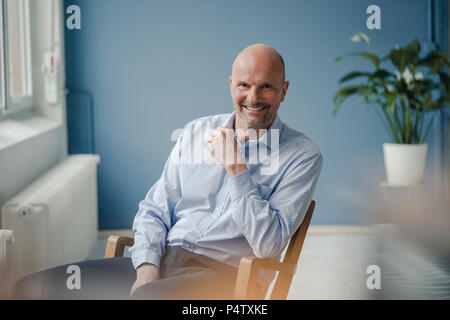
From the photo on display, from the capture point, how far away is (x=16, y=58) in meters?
1.65

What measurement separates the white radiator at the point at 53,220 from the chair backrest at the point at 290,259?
20.5 inches

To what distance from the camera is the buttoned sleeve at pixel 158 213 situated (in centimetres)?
142

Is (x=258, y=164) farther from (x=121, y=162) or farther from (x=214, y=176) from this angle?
(x=121, y=162)

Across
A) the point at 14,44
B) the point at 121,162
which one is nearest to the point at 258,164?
the point at 121,162

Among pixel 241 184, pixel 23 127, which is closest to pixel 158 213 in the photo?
pixel 241 184

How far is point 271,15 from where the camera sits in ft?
4.87

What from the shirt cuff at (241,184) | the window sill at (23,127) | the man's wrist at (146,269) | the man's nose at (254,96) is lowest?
the man's wrist at (146,269)

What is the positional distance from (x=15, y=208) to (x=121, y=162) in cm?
30

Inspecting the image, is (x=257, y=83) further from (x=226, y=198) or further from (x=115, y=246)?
(x=115, y=246)

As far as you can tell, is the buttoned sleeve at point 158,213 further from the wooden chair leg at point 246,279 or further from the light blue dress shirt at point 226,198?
the wooden chair leg at point 246,279

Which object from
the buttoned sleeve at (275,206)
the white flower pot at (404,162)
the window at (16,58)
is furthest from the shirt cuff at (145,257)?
the white flower pot at (404,162)

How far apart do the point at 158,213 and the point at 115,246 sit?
141 millimetres

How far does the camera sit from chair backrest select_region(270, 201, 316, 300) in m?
1.38

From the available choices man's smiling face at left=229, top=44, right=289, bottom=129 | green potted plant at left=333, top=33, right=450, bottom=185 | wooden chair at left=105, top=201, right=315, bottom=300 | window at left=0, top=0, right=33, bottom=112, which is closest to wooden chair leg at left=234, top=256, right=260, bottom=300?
wooden chair at left=105, top=201, right=315, bottom=300
